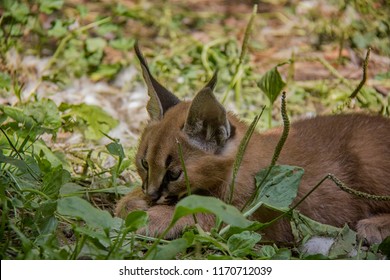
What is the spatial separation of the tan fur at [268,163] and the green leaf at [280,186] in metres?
0.15

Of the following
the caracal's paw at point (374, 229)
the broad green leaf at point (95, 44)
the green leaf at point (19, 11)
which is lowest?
the broad green leaf at point (95, 44)

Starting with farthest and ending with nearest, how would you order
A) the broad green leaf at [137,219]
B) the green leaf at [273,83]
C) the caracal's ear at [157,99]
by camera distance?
the green leaf at [273,83]
the caracal's ear at [157,99]
the broad green leaf at [137,219]

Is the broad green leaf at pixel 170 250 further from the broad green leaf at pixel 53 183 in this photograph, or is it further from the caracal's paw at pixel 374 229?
the caracal's paw at pixel 374 229

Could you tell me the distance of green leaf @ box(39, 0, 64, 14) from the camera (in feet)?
24.9

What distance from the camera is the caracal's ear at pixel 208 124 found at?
424 cm

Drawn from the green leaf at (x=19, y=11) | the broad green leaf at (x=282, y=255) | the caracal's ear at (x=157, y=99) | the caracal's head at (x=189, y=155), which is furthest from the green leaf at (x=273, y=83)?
the green leaf at (x=19, y=11)

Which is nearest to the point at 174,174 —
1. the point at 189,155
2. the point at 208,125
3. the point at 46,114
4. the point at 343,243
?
the point at 189,155

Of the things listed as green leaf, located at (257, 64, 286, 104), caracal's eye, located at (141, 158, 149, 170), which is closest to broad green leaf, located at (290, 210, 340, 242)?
caracal's eye, located at (141, 158, 149, 170)

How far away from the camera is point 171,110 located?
4668 mm

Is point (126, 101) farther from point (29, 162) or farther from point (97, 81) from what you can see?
point (29, 162)

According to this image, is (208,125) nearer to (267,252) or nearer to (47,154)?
(267,252)

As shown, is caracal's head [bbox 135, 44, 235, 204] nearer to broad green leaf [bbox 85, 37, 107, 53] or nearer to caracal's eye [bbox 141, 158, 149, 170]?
caracal's eye [bbox 141, 158, 149, 170]

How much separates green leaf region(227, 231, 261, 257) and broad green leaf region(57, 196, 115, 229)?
2.33ft
